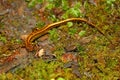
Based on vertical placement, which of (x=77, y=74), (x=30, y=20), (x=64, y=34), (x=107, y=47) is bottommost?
(x=77, y=74)

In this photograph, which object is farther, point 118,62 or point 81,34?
point 81,34

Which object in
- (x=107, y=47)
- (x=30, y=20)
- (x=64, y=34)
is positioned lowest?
(x=107, y=47)

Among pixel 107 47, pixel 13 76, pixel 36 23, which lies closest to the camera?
pixel 13 76

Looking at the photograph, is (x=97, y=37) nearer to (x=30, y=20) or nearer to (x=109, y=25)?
(x=109, y=25)

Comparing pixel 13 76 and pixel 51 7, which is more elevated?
pixel 51 7

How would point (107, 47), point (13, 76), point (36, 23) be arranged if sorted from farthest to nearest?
point (36, 23)
point (107, 47)
point (13, 76)

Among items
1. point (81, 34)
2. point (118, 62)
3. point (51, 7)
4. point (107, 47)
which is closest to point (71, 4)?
point (51, 7)

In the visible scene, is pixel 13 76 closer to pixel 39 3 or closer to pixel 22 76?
pixel 22 76

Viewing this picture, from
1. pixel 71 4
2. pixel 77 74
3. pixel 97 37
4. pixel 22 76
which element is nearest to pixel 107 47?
pixel 97 37

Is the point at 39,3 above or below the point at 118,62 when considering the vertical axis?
above
